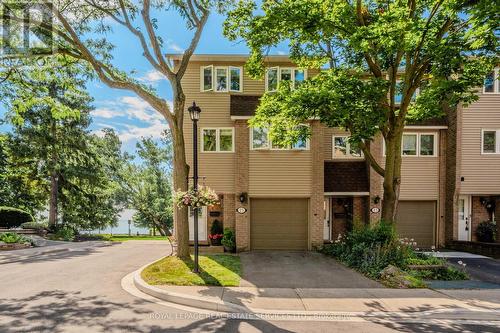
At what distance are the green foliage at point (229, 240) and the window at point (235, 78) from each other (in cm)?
751

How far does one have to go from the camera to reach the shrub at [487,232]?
1489 centimetres

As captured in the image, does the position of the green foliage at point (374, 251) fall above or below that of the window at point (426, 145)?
below

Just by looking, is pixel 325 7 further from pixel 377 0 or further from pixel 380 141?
pixel 380 141

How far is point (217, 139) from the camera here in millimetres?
14680

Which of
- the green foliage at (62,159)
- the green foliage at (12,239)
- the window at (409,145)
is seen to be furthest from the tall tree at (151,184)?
the window at (409,145)

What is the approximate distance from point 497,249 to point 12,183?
122ft

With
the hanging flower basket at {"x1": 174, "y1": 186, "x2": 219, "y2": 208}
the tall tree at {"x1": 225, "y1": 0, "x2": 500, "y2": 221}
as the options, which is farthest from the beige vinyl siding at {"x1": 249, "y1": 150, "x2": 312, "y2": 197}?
the hanging flower basket at {"x1": 174, "y1": 186, "x2": 219, "y2": 208}

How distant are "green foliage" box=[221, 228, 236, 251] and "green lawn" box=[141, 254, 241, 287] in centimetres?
255

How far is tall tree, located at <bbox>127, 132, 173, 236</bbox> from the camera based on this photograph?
33469 mm

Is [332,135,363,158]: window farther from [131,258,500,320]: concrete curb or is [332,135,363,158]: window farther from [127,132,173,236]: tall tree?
[127,132,173,236]: tall tree

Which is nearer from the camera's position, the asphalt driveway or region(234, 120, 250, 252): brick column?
the asphalt driveway

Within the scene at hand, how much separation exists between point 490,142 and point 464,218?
433 cm

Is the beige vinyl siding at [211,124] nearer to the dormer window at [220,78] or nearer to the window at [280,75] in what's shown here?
the dormer window at [220,78]

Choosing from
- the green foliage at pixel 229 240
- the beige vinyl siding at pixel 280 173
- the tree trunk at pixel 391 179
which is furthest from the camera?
the beige vinyl siding at pixel 280 173
